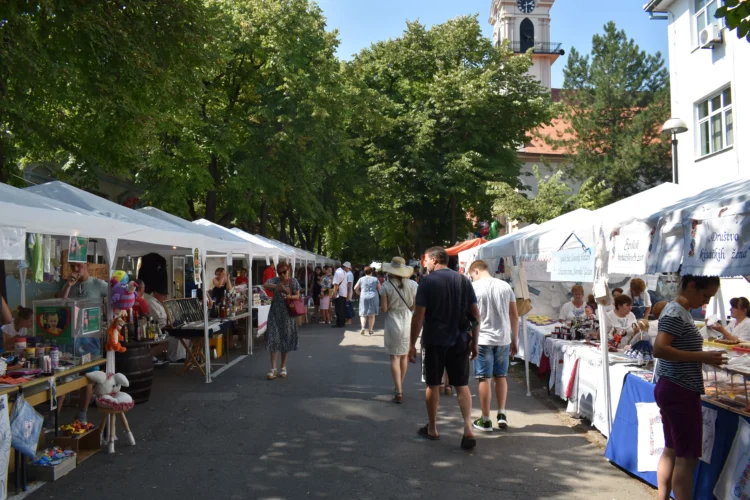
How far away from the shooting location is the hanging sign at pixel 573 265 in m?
6.21

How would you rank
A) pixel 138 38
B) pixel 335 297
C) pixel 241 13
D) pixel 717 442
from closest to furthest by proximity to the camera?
pixel 717 442
pixel 138 38
pixel 335 297
pixel 241 13

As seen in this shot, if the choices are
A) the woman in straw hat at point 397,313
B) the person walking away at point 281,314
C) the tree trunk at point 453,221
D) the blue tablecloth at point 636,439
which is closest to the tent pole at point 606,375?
the blue tablecloth at point 636,439

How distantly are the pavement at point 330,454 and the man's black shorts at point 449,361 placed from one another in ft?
2.17

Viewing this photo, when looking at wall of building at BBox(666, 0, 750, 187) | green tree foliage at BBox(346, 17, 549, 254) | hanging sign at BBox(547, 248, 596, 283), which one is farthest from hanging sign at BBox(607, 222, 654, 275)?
green tree foliage at BBox(346, 17, 549, 254)

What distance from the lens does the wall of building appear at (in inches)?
610

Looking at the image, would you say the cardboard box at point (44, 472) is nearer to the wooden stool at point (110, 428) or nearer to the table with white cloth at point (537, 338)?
the wooden stool at point (110, 428)

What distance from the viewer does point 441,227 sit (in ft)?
101

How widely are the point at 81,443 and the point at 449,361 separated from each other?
11.8 ft

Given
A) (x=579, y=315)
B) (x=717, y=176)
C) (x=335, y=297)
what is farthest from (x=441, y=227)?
(x=579, y=315)

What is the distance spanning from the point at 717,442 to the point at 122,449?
5147mm

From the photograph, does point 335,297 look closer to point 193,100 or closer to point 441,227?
point 193,100

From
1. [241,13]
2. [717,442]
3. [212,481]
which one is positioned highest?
[241,13]

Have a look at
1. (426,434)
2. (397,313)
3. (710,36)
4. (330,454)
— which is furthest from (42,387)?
(710,36)

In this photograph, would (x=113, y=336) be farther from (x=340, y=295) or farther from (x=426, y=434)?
(x=340, y=295)
